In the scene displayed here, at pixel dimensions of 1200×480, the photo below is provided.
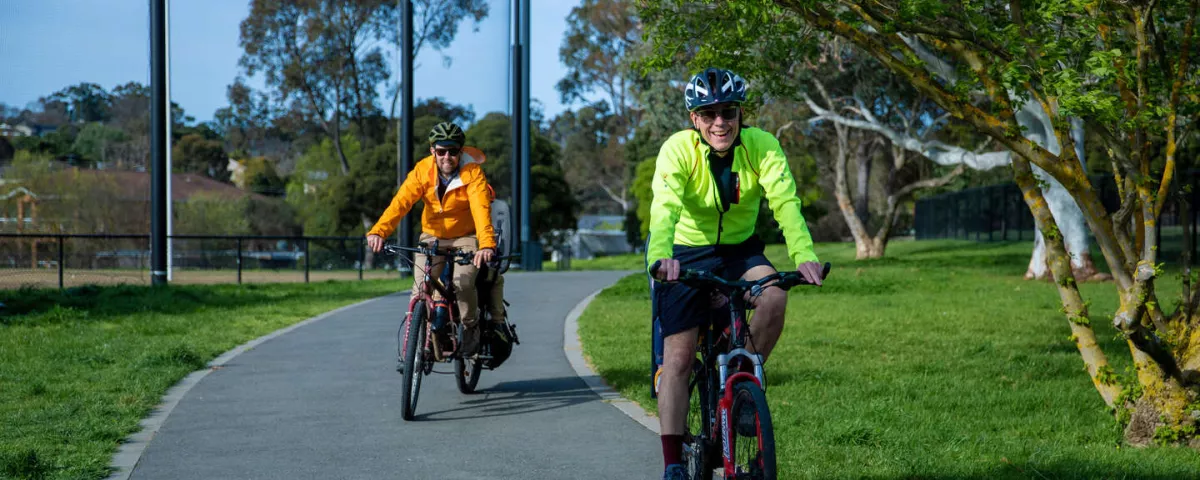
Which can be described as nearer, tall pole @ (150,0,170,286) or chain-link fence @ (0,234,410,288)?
chain-link fence @ (0,234,410,288)

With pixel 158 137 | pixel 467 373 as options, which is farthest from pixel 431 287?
pixel 158 137

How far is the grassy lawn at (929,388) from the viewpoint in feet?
18.7

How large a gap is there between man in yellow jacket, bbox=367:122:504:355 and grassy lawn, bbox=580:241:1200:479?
126cm

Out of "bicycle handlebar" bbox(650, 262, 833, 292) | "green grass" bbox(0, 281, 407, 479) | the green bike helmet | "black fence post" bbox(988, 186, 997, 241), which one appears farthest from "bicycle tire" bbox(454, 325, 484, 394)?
"black fence post" bbox(988, 186, 997, 241)

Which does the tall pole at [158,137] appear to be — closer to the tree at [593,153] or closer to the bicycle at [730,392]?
the bicycle at [730,392]

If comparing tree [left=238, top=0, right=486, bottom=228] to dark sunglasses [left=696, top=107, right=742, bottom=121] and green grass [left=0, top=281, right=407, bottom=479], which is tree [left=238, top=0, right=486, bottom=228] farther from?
dark sunglasses [left=696, top=107, right=742, bottom=121]

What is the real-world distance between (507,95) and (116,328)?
21.1 m

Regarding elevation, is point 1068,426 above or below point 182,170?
below

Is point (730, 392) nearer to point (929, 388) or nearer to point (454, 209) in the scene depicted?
point (454, 209)

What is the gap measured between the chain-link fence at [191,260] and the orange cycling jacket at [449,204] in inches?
269

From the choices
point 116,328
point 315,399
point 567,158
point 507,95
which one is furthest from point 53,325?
point 567,158

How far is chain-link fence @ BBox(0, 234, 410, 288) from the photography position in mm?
17703

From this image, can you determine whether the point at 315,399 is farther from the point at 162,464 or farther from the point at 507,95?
the point at 507,95

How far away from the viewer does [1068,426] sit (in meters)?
6.83
